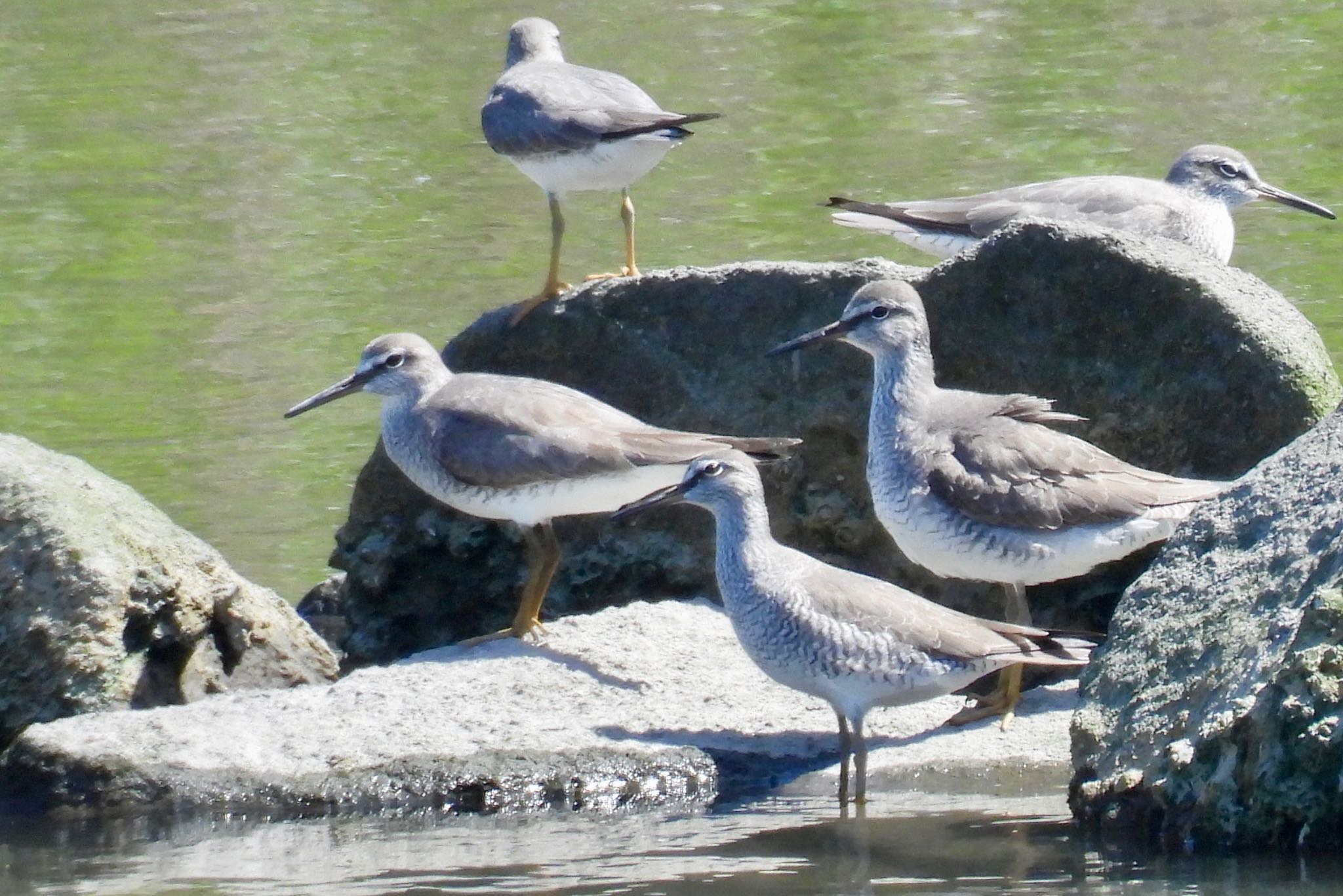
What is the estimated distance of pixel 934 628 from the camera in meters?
7.79

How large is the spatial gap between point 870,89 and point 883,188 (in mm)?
3436

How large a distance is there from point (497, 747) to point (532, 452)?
148 cm

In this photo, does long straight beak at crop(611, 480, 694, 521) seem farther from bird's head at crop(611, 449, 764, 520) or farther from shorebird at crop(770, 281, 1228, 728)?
shorebird at crop(770, 281, 1228, 728)

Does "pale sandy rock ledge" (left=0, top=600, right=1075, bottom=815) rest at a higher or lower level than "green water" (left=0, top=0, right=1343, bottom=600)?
lower

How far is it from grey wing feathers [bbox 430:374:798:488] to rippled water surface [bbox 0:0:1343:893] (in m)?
1.77

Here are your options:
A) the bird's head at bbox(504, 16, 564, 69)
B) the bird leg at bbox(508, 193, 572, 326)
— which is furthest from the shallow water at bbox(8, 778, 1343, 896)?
the bird's head at bbox(504, 16, 564, 69)

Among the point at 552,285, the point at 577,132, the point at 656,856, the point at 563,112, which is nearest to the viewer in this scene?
the point at 656,856

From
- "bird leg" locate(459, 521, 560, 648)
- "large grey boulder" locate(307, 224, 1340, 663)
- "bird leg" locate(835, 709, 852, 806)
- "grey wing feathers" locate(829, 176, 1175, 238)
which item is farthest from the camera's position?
"grey wing feathers" locate(829, 176, 1175, 238)

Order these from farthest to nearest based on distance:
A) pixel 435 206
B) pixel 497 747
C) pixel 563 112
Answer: pixel 435 206 → pixel 563 112 → pixel 497 747

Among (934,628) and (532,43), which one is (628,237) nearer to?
(532,43)

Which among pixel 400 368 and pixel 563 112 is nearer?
pixel 400 368

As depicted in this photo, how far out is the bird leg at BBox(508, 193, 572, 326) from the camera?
1020 cm

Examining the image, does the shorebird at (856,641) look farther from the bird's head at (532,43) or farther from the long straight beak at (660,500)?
the bird's head at (532,43)

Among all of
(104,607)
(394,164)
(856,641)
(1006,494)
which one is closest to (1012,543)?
(1006,494)
